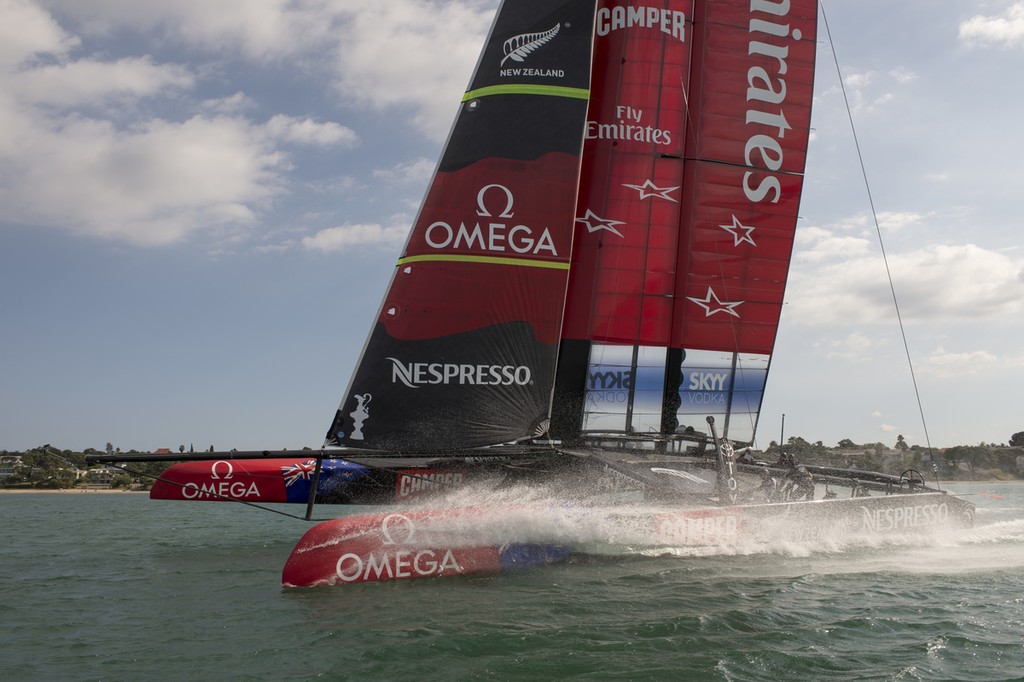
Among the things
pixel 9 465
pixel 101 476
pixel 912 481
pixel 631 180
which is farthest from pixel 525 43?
pixel 9 465

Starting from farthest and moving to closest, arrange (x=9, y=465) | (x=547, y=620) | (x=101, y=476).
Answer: (x=9, y=465)
(x=101, y=476)
(x=547, y=620)

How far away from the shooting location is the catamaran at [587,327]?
9242 mm

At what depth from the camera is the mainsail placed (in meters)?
9.41

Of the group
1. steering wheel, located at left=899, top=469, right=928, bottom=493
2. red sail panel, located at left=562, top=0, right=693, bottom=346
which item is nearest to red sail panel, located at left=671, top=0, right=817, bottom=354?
red sail panel, located at left=562, top=0, right=693, bottom=346

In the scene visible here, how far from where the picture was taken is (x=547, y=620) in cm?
657

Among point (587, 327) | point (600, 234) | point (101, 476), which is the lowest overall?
point (101, 476)

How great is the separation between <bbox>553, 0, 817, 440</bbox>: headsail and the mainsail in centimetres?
3

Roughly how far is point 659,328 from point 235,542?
7.70m

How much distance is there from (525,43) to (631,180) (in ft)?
9.46

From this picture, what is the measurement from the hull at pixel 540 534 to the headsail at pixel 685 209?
2551mm

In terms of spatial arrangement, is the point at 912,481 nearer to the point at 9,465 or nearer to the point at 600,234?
the point at 600,234

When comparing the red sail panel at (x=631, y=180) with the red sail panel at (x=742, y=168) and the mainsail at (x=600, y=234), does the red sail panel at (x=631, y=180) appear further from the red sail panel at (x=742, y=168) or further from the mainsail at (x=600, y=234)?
the red sail panel at (x=742, y=168)

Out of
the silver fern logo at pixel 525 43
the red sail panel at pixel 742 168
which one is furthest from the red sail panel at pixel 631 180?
the silver fern logo at pixel 525 43

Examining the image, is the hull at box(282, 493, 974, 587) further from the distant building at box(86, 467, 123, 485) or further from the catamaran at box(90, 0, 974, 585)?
the distant building at box(86, 467, 123, 485)
